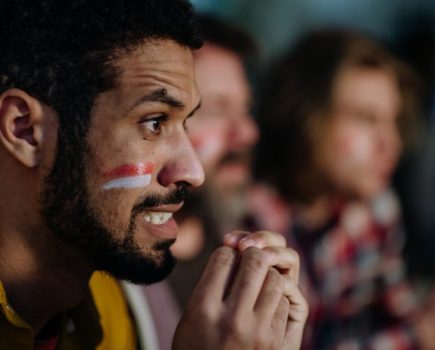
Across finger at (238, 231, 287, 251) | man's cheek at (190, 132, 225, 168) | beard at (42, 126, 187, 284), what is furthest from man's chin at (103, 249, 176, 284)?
man's cheek at (190, 132, 225, 168)

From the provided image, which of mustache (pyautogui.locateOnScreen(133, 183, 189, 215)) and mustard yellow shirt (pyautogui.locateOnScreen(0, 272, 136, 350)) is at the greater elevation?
mustache (pyautogui.locateOnScreen(133, 183, 189, 215))

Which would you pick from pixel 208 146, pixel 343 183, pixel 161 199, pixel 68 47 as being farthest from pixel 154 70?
pixel 343 183

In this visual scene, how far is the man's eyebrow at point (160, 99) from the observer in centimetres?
223

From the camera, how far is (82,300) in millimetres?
2533

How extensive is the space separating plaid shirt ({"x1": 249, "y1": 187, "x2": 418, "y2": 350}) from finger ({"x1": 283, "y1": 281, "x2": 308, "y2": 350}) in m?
2.30

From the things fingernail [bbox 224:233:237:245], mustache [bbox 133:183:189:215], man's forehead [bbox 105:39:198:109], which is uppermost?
man's forehead [bbox 105:39:198:109]

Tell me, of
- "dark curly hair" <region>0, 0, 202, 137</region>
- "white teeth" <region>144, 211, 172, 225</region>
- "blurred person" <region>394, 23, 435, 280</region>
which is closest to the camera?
"dark curly hair" <region>0, 0, 202, 137</region>

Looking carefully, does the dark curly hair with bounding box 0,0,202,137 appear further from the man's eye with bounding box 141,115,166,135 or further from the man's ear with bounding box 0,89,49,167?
the man's eye with bounding box 141,115,166,135

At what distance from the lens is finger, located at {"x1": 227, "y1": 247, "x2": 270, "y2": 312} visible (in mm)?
2246

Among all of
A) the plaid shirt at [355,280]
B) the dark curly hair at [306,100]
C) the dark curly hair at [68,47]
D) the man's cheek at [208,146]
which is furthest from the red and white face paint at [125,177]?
the dark curly hair at [306,100]

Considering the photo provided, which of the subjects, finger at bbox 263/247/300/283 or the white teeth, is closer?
the white teeth

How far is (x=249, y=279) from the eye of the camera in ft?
7.45

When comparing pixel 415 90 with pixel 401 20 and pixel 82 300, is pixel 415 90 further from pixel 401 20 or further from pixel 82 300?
pixel 82 300

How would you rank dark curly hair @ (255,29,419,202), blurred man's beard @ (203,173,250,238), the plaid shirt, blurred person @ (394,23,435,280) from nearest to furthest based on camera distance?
blurred man's beard @ (203,173,250,238) → the plaid shirt → dark curly hair @ (255,29,419,202) → blurred person @ (394,23,435,280)
